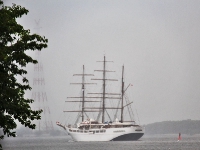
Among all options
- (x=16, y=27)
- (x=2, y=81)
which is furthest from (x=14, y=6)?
(x=2, y=81)

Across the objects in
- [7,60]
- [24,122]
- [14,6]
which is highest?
[14,6]

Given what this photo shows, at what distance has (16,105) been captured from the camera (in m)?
36.4

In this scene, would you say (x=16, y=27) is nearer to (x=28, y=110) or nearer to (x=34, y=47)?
(x=34, y=47)

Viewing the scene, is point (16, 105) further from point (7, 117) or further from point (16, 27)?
point (16, 27)

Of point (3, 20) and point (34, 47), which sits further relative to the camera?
point (34, 47)

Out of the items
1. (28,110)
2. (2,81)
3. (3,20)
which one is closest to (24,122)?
(28,110)

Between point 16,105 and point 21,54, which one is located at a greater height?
point 21,54

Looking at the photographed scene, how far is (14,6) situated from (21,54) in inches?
113

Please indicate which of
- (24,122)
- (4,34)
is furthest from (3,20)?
(24,122)

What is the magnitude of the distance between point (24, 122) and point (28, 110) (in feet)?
3.43

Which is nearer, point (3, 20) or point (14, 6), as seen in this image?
point (3, 20)

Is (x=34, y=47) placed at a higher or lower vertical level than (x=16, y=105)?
higher

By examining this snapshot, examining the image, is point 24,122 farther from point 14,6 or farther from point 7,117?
point 14,6

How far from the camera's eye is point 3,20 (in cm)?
3497
